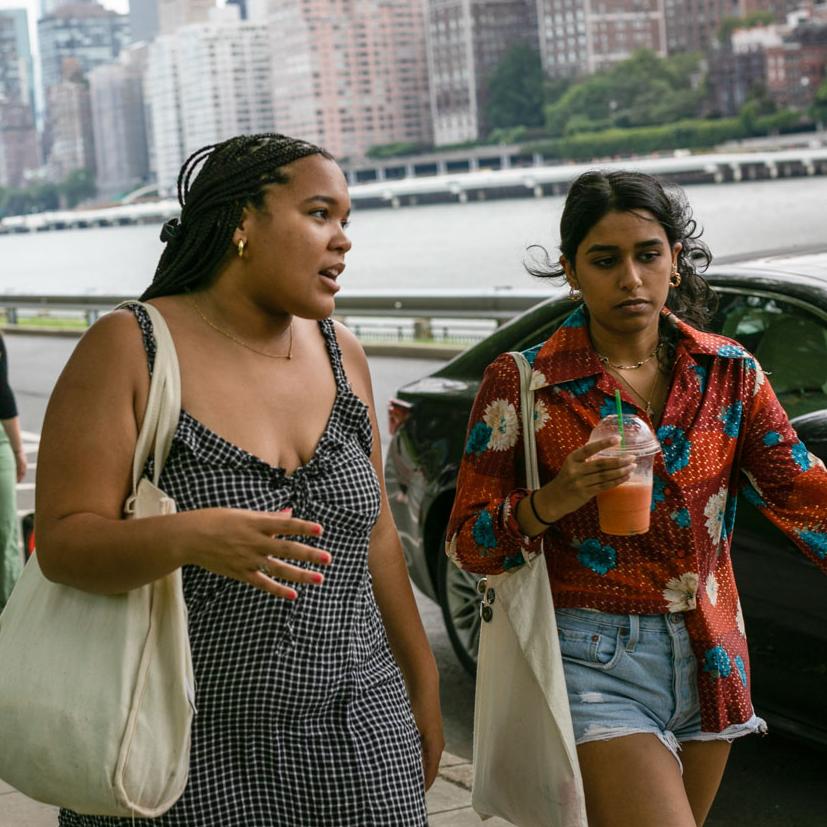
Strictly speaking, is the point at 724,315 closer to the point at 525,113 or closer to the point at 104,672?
the point at 104,672

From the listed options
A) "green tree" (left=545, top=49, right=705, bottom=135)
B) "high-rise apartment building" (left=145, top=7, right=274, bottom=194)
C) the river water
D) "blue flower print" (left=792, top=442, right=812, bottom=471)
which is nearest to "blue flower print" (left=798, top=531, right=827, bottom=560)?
"blue flower print" (left=792, top=442, right=812, bottom=471)

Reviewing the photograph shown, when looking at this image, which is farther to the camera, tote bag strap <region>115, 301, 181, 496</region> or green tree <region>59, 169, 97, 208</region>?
green tree <region>59, 169, 97, 208</region>

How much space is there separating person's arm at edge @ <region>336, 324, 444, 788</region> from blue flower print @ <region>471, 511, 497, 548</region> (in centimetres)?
16

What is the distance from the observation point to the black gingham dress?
6.35 ft

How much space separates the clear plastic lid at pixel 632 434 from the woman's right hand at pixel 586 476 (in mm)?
46

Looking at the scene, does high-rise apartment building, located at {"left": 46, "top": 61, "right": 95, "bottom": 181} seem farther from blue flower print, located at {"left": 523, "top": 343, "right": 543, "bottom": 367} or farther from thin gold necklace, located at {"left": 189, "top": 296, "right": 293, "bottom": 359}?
thin gold necklace, located at {"left": 189, "top": 296, "right": 293, "bottom": 359}

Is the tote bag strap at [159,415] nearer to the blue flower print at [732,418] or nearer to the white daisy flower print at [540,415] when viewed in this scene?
the white daisy flower print at [540,415]

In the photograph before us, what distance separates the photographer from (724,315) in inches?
170

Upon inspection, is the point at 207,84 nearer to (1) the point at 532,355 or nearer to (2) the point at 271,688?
(1) the point at 532,355

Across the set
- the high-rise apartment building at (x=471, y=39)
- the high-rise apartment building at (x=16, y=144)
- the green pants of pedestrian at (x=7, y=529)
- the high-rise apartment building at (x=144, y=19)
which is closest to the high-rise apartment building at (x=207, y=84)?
the high-rise apartment building at (x=144, y=19)

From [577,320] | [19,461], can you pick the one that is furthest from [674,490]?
[19,461]

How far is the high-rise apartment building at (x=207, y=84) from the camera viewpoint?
282 ft

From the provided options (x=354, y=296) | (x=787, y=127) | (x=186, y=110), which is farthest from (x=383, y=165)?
(x=354, y=296)

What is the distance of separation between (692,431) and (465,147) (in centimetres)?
8343
